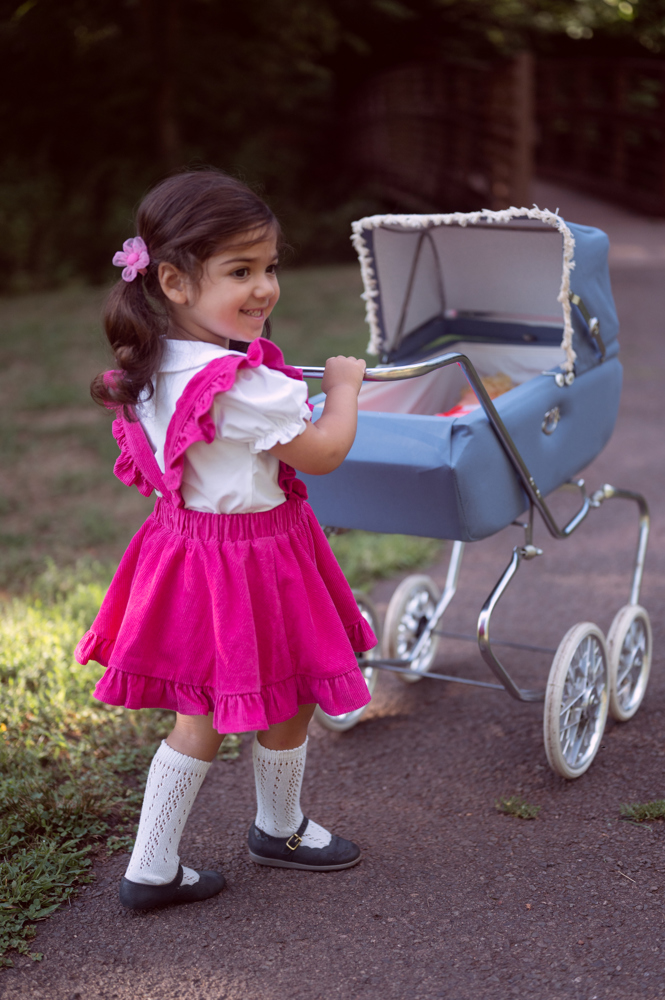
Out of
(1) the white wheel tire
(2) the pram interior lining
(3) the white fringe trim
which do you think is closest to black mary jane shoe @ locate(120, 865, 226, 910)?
(1) the white wheel tire

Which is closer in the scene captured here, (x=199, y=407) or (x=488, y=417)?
(x=199, y=407)

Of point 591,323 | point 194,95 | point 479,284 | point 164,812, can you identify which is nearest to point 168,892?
point 164,812

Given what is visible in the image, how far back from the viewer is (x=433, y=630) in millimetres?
3320

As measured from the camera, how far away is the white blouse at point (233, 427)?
1870 mm

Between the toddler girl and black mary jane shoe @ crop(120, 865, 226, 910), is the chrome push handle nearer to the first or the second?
the toddler girl

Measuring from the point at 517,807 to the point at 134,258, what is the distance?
1.65 metres

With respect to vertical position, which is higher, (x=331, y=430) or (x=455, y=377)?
(x=331, y=430)

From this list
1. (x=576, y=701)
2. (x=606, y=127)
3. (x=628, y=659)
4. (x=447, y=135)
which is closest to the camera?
(x=576, y=701)

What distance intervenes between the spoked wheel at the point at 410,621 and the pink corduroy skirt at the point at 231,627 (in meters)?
1.13

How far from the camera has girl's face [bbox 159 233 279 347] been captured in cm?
192

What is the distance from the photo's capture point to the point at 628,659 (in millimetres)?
2996

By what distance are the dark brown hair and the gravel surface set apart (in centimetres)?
115

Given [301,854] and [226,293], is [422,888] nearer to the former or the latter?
[301,854]

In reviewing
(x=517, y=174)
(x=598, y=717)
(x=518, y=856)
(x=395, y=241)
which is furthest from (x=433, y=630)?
(x=517, y=174)
